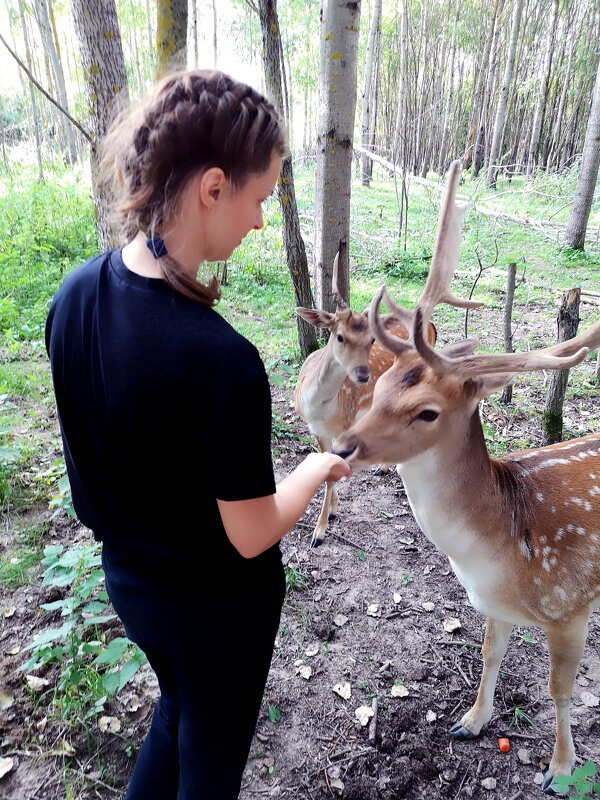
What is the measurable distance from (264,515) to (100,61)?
11.7 ft

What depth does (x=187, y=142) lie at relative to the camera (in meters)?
1.11

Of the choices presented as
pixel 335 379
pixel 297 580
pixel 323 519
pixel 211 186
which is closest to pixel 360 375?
pixel 335 379

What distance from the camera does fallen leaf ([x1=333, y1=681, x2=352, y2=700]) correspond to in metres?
2.79

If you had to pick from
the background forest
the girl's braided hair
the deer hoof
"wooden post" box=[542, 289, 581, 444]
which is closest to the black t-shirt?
the girl's braided hair

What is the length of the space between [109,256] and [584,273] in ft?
32.1

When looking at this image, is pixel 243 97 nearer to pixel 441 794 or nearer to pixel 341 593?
pixel 441 794

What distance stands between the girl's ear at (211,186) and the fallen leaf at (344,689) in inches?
98.0

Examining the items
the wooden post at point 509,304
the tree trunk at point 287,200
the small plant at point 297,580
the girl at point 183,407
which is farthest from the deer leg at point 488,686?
the tree trunk at point 287,200

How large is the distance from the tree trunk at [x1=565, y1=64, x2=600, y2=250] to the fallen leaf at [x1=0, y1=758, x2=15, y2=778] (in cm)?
1064

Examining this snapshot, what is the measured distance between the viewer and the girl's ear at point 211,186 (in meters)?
1.13

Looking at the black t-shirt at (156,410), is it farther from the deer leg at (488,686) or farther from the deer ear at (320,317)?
the deer ear at (320,317)

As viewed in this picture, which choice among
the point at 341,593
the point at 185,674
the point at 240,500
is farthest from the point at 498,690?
the point at 240,500

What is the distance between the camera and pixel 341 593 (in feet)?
11.3

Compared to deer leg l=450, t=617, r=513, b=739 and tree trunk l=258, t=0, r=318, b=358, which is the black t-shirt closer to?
deer leg l=450, t=617, r=513, b=739
